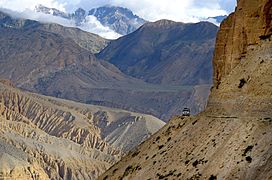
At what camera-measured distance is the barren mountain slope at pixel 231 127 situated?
54750 millimetres

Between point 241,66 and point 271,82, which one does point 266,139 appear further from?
point 241,66

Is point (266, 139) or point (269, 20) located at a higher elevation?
point (269, 20)

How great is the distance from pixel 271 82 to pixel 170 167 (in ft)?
41.3

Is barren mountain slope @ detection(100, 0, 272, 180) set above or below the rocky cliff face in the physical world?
below

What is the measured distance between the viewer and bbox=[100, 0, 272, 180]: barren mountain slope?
54.8 metres

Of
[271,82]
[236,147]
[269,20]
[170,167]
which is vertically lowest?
[170,167]

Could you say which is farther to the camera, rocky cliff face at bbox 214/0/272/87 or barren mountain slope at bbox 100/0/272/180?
rocky cliff face at bbox 214/0/272/87

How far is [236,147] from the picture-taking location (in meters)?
56.0

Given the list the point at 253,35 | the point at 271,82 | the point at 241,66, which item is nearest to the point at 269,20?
the point at 253,35

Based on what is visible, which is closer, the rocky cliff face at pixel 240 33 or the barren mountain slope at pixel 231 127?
the barren mountain slope at pixel 231 127

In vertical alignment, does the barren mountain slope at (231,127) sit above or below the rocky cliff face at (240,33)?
below

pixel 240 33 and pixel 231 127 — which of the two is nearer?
pixel 231 127

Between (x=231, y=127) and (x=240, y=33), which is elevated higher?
(x=240, y=33)

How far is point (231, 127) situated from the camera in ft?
192
